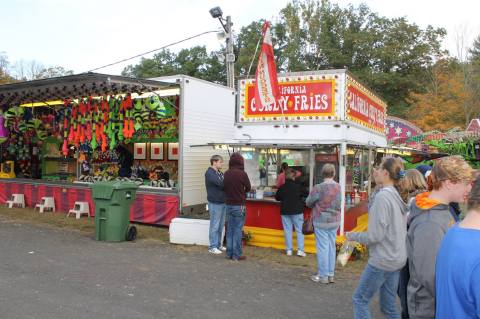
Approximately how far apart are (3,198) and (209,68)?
104ft

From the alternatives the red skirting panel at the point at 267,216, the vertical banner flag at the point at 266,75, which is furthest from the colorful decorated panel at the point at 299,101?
the red skirting panel at the point at 267,216

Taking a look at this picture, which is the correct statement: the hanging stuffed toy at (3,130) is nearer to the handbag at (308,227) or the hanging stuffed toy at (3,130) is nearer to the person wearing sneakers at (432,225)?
the handbag at (308,227)

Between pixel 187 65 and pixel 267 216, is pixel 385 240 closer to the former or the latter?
pixel 267 216

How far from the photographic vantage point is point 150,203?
34.9ft

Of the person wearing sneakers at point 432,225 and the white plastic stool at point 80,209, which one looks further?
the white plastic stool at point 80,209

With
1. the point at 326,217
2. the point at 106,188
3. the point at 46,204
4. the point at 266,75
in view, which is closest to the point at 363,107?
the point at 266,75

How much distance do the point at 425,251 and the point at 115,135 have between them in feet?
33.7

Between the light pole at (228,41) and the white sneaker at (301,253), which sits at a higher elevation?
the light pole at (228,41)

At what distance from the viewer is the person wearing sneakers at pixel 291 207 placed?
7.61 metres

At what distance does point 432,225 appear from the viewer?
8.27ft

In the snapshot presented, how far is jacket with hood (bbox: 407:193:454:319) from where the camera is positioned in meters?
2.45

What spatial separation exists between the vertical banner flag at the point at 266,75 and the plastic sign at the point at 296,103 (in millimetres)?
260

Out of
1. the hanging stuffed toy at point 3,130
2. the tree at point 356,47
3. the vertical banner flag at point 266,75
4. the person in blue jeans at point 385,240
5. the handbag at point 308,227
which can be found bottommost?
the handbag at point 308,227

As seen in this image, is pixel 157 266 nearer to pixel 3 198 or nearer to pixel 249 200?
pixel 249 200
